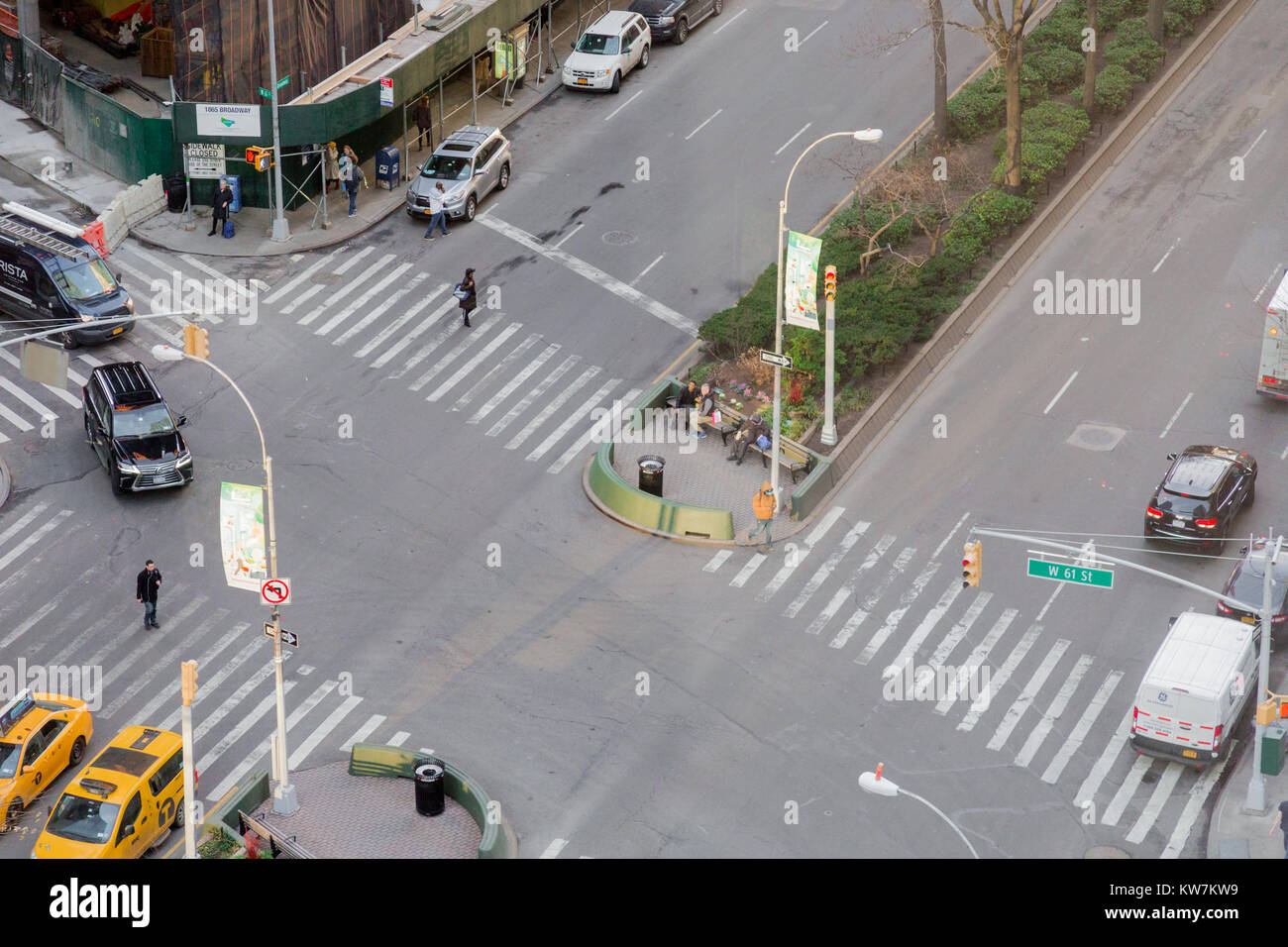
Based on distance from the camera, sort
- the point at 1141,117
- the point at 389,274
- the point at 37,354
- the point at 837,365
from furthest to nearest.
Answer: the point at 1141,117
the point at 389,274
the point at 837,365
the point at 37,354

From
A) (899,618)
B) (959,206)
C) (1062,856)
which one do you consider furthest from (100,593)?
(959,206)

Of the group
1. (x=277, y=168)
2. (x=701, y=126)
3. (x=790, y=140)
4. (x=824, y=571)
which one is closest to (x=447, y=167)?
(x=277, y=168)

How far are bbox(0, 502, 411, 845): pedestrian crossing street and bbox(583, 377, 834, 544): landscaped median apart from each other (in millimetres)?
8574

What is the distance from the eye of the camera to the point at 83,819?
117 ft

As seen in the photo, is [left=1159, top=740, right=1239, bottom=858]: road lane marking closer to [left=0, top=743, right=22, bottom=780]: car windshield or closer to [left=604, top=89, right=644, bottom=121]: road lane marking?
[left=0, top=743, right=22, bottom=780]: car windshield

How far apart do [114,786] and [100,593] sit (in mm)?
8053

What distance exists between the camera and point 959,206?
56.1m

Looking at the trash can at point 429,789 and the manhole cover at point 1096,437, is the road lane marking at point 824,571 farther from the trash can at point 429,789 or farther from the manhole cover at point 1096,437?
the trash can at point 429,789

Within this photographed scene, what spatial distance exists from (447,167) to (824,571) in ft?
61.9

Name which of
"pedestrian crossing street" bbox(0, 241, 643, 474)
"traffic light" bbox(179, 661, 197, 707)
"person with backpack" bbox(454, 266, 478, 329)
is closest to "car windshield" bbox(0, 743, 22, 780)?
"traffic light" bbox(179, 661, 197, 707)

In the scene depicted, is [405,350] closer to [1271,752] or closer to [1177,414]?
[1177,414]

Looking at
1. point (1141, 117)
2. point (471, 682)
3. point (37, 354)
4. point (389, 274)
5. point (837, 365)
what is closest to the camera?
point (37, 354)

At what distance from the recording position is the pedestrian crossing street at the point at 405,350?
48.9m

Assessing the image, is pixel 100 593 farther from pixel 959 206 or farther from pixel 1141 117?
pixel 1141 117
